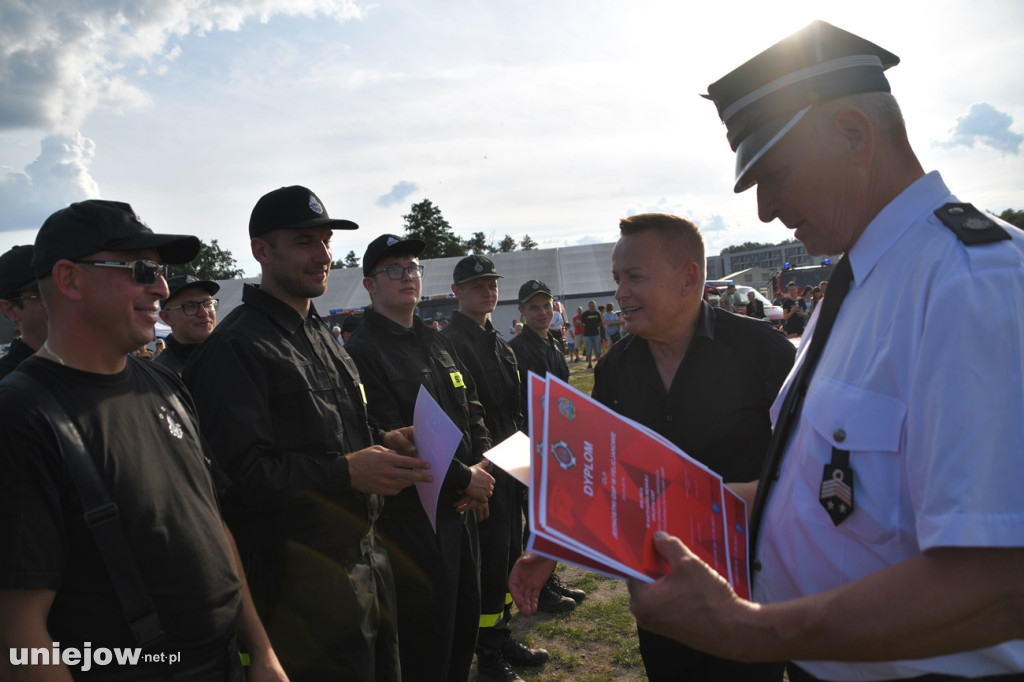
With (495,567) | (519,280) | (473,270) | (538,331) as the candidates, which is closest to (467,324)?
(473,270)

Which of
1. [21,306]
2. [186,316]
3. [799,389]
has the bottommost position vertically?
[799,389]

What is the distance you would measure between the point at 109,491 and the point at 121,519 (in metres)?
0.08

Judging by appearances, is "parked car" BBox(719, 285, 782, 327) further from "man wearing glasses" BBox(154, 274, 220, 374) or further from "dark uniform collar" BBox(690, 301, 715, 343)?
"dark uniform collar" BBox(690, 301, 715, 343)

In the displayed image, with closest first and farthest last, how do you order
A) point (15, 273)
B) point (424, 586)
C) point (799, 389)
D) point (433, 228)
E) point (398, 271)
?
point (799, 389) < point (424, 586) < point (15, 273) < point (398, 271) < point (433, 228)

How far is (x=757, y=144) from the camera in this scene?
4.72 ft

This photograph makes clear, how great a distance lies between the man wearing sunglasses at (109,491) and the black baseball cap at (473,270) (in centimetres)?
328

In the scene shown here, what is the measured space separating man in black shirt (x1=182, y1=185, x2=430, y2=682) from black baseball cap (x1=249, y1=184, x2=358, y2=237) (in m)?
0.37

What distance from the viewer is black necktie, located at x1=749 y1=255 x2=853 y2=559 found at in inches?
56.4

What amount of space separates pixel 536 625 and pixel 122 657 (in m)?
3.87

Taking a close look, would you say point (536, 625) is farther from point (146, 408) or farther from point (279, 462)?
point (146, 408)

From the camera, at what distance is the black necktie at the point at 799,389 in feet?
4.70

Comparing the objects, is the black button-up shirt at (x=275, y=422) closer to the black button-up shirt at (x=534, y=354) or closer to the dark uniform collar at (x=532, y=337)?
the black button-up shirt at (x=534, y=354)

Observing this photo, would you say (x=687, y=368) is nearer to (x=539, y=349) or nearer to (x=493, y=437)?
(x=493, y=437)

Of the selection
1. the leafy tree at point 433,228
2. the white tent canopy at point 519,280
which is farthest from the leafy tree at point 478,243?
the white tent canopy at point 519,280
